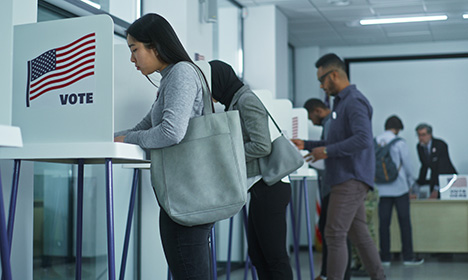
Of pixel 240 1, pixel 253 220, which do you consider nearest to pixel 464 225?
pixel 240 1

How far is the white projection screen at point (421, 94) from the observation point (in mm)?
7699

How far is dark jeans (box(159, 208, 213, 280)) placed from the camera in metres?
1.61

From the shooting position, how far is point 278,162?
2230mm

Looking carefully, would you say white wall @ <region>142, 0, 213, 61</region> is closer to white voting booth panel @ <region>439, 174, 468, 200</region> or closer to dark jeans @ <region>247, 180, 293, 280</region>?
dark jeans @ <region>247, 180, 293, 280</region>

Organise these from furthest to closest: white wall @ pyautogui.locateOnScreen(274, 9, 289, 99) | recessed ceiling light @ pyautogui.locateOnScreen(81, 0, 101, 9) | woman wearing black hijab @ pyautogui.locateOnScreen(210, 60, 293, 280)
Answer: white wall @ pyautogui.locateOnScreen(274, 9, 289, 99)
recessed ceiling light @ pyautogui.locateOnScreen(81, 0, 101, 9)
woman wearing black hijab @ pyautogui.locateOnScreen(210, 60, 293, 280)

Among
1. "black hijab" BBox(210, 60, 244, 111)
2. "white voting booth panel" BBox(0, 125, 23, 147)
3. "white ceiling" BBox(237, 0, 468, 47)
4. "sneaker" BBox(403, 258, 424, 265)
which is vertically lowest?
"sneaker" BBox(403, 258, 424, 265)

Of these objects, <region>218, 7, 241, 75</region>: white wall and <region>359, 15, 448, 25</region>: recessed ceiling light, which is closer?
<region>218, 7, 241, 75</region>: white wall

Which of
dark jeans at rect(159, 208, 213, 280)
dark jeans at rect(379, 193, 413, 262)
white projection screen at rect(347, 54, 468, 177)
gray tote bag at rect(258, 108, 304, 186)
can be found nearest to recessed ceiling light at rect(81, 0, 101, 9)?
gray tote bag at rect(258, 108, 304, 186)

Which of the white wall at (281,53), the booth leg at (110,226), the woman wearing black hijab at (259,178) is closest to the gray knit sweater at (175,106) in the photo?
the booth leg at (110,226)

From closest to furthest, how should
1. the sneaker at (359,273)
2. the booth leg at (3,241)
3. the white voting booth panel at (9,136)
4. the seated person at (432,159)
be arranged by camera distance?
the white voting booth panel at (9,136) → the booth leg at (3,241) → the sneaker at (359,273) → the seated person at (432,159)

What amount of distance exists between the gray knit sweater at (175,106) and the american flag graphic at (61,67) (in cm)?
24

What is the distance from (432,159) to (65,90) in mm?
5818

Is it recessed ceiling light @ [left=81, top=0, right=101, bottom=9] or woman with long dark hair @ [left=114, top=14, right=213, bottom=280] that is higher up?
recessed ceiling light @ [left=81, top=0, right=101, bottom=9]

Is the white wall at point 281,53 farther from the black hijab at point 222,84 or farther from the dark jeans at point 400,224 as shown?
the black hijab at point 222,84
